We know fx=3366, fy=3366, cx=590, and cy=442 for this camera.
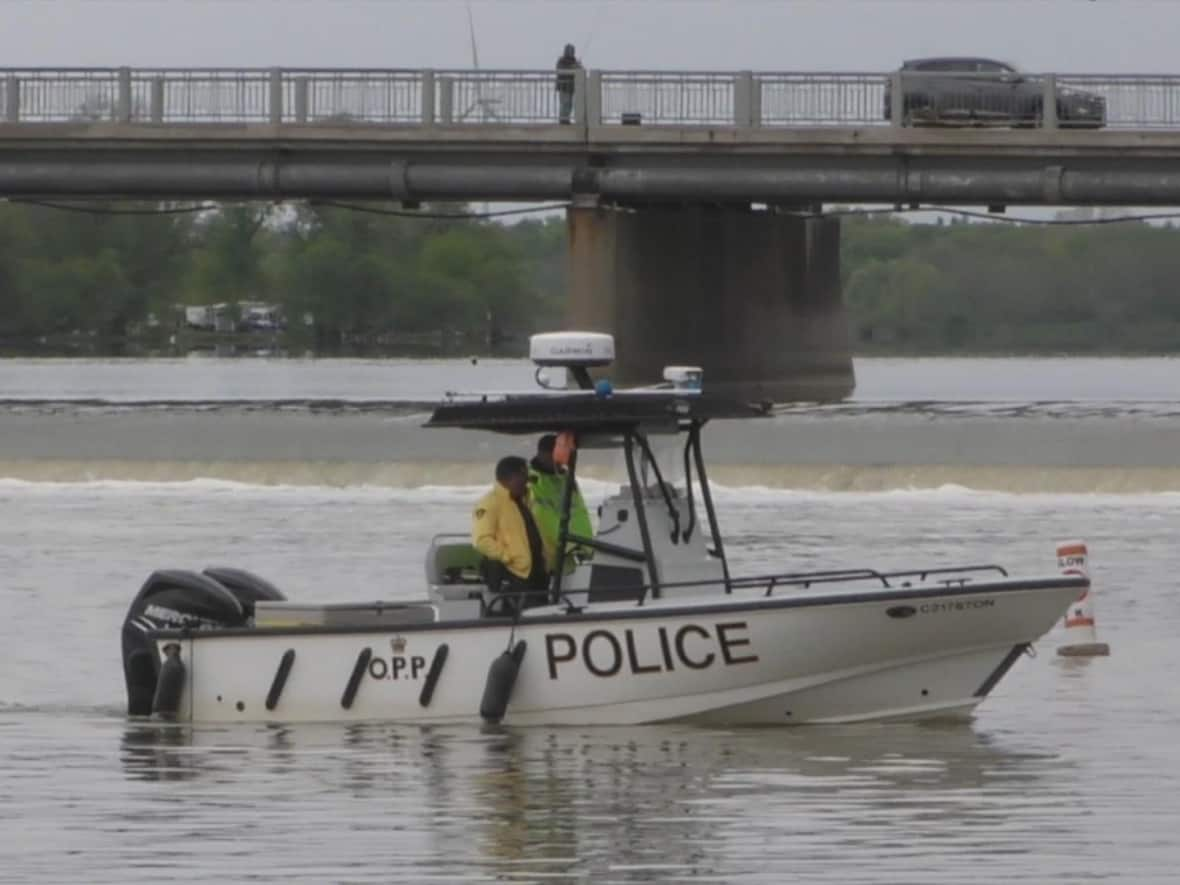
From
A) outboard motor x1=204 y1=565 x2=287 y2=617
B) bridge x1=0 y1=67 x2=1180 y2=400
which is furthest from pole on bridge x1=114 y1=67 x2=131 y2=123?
outboard motor x1=204 y1=565 x2=287 y2=617

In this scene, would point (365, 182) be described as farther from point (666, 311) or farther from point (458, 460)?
point (458, 460)

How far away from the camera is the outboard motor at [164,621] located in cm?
1958

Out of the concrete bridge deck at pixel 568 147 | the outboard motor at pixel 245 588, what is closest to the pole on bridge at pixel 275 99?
the concrete bridge deck at pixel 568 147

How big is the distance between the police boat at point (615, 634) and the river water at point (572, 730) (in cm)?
21

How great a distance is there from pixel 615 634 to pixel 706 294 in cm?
4292

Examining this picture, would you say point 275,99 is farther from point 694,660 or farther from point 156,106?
point 694,660

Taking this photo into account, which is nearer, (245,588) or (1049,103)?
(245,588)

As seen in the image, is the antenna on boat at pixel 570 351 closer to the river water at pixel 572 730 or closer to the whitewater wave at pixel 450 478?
the river water at pixel 572 730

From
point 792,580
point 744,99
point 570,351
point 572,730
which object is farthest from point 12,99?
point 572,730

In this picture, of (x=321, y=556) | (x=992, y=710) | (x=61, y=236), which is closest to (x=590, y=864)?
(x=992, y=710)

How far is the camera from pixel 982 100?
57375 mm

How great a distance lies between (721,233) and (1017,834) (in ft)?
156

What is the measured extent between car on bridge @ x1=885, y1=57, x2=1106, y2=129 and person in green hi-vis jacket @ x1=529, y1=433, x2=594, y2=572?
37303mm

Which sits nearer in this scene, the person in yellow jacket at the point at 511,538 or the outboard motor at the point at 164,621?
the person in yellow jacket at the point at 511,538
